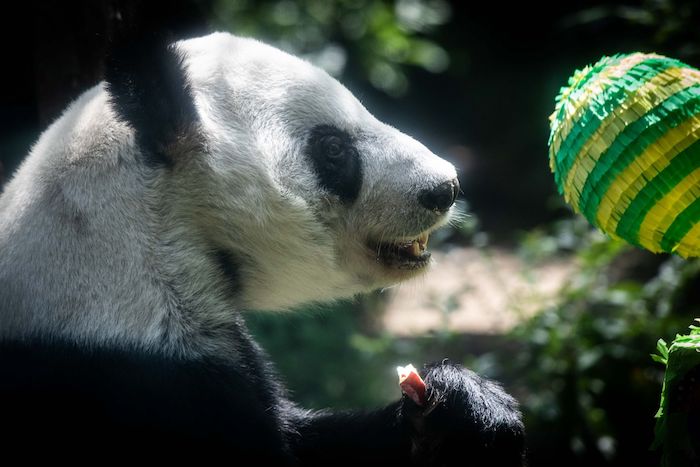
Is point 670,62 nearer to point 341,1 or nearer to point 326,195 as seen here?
point 326,195

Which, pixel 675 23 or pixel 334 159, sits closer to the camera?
pixel 334 159

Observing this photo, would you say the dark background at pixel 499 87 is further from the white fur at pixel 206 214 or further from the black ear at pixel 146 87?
the black ear at pixel 146 87

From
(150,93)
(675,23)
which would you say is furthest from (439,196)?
(675,23)

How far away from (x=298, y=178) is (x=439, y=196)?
1.44 feet

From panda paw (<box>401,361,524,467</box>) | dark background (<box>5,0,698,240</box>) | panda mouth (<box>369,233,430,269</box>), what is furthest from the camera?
dark background (<box>5,0,698,240</box>)

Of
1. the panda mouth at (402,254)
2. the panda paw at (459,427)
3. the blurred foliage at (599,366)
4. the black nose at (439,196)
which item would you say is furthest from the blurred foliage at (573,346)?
the panda paw at (459,427)

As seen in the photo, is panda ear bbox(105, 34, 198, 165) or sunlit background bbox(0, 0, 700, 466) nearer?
panda ear bbox(105, 34, 198, 165)

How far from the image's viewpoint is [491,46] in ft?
34.4

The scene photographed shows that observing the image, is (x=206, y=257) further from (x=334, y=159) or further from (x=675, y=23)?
(x=675, y=23)

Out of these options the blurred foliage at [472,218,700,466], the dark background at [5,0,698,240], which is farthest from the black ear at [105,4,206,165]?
the dark background at [5,0,698,240]

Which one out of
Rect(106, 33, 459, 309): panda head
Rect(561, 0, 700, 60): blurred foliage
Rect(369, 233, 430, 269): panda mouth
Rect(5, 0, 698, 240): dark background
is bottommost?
Rect(5, 0, 698, 240): dark background

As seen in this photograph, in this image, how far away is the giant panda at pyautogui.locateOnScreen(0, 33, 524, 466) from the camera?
2211 millimetres

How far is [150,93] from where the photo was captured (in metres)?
2.38

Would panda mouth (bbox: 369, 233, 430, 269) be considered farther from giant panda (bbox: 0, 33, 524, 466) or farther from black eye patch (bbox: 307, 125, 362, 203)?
black eye patch (bbox: 307, 125, 362, 203)
